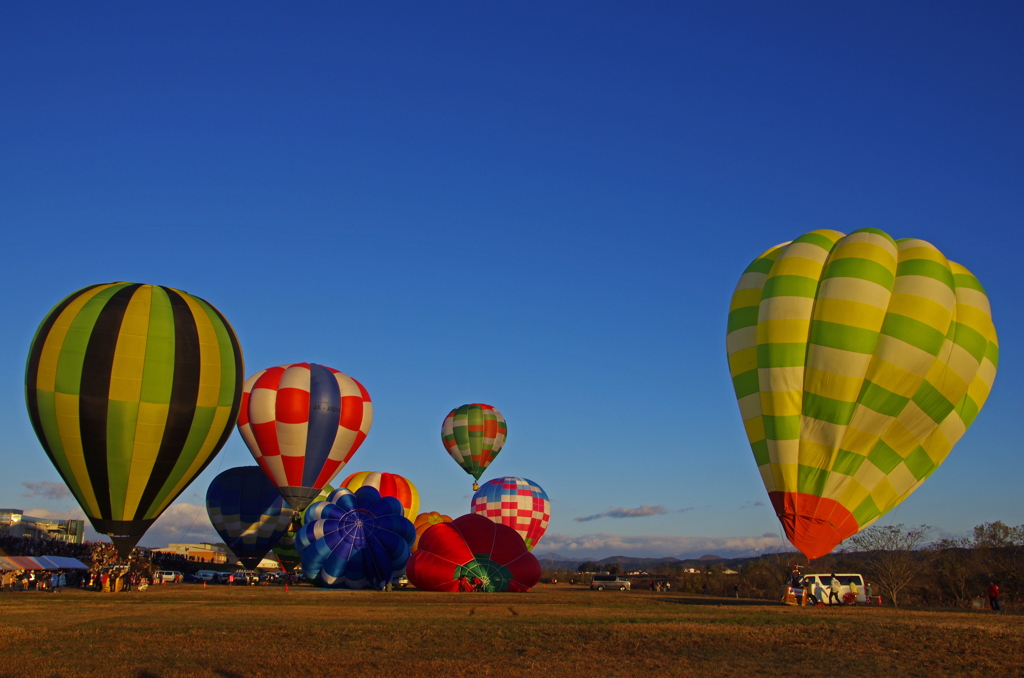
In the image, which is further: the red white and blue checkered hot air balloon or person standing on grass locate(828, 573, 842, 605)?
the red white and blue checkered hot air balloon

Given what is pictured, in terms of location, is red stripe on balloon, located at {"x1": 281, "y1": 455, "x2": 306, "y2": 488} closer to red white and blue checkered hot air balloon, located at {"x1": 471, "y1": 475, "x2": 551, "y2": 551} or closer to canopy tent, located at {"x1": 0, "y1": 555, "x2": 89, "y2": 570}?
canopy tent, located at {"x1": 0, "y1": 555, "x2": 89, "y2": 570}

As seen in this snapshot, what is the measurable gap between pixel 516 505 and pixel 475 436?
4915 millimetres

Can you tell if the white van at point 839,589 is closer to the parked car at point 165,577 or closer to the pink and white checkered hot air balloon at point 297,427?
the pink and white checkered hot air balloon at point 297,427

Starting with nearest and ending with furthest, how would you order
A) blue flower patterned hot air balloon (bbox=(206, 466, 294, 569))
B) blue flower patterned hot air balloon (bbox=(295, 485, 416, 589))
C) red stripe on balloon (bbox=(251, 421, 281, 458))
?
blue flower patterned hot air balloon (bbox=(295, 485, 416, 589)), red stripe on balloon (bbox=(251, 421, 281, 458)), blue flower patterned hot air balloon (bbox=(206, 466, 294, 569))

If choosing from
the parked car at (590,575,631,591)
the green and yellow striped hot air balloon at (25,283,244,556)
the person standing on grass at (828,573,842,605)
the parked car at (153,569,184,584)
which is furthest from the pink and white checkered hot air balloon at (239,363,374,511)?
the person standing on grass at (828,573,842,605)

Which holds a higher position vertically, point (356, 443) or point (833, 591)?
point (356, 443)

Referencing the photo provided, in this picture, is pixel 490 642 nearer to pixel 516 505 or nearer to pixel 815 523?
pixel 815 523

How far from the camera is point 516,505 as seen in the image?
150 ft

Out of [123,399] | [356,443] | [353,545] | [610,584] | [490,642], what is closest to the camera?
[490,642]

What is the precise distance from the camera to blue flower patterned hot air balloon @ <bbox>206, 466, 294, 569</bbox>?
3753 centimetres

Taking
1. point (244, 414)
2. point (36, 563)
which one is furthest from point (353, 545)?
point (36, 563)

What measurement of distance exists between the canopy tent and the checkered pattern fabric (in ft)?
72.8

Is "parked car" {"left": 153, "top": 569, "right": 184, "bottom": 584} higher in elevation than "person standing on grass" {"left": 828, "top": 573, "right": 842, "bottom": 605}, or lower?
lower

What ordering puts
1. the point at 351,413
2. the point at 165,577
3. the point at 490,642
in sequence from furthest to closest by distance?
the point at 165,577 < the point at 351,413 < the point at 490,642
